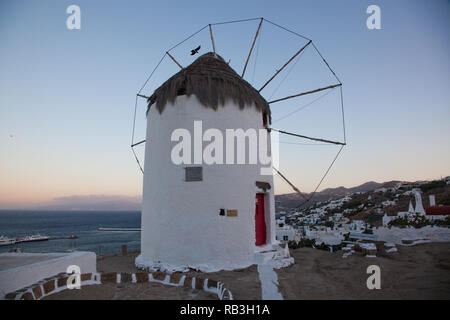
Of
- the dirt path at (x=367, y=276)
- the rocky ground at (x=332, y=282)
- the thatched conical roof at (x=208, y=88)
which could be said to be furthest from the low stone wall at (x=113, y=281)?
the thatched conical roof at (x=208, y=88)

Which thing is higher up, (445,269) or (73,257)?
(73,257)

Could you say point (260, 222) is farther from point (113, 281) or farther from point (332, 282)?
point (113, 281)

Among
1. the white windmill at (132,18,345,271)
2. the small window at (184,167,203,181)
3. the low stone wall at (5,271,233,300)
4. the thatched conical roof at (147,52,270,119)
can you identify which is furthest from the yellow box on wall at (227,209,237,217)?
the thatched conical roof at (147,52,270,119)

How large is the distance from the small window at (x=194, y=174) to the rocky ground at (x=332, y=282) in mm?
2709

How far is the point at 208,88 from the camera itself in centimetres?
830

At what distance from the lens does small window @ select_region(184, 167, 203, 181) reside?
788 cm

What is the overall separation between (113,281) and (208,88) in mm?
5907

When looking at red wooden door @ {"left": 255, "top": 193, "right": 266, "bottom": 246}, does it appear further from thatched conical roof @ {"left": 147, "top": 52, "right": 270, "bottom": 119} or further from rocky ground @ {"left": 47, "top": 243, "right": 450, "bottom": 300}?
thatched conical roof @ {"left": 147, "top": 52, "right": 270, "bottom": 119}

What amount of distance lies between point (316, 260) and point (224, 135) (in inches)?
216

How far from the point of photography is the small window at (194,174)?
788 cm

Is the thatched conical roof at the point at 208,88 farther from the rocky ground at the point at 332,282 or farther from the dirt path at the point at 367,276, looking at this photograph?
the dirt path at the point at 367,276

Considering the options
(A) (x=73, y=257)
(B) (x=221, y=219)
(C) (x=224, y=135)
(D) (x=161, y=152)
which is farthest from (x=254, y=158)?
(A) (x=73, y=257)
